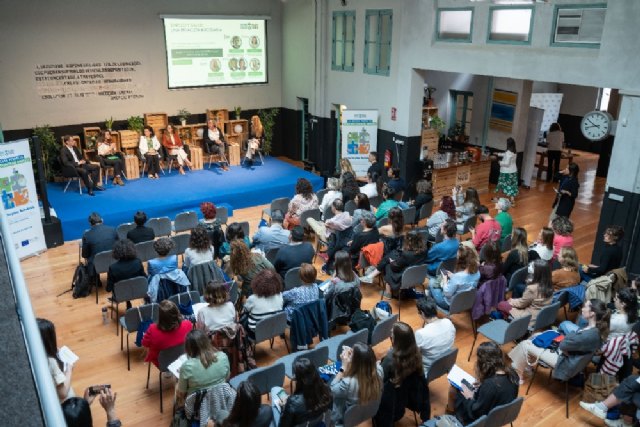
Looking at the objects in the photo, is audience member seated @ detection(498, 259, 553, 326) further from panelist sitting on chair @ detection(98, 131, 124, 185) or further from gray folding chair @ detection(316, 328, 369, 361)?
panelist sitting on chair @ detection(98, 131, 124, 185)

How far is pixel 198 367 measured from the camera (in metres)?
4.21

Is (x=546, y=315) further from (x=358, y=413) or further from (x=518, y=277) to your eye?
(x=358, y=413)

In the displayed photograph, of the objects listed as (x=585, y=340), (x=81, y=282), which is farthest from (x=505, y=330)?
(x=81, y=282)

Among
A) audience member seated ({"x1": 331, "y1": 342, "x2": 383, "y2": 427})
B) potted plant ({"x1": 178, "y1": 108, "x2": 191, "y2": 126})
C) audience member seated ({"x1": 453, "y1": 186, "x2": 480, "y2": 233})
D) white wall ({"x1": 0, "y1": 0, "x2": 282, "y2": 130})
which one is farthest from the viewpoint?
potted plant ({"x1": 178, "y1": 108, "x2": 191, "y2": 126})

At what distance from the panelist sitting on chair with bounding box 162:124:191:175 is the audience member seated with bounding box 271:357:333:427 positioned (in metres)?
10.2

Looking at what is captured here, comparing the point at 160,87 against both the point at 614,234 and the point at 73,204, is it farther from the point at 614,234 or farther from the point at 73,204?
the point at 614,234

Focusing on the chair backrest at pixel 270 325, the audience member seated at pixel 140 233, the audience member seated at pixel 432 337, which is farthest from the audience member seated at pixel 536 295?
the audience member seated at pixel 140 233

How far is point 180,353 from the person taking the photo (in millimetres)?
5090

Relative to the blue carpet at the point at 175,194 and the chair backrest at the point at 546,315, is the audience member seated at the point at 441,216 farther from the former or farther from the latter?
the blue carpet at the point at 175,194

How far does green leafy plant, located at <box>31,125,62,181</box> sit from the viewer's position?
1191 cm

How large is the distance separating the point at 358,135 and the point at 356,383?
29.3 ft

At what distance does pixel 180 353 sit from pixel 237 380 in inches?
28.8

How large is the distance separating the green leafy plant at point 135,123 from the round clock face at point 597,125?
971cm

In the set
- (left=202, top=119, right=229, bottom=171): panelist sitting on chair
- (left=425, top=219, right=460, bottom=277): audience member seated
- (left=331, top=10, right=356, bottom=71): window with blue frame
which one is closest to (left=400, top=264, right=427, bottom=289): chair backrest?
(left=425, top=219, right=460, bottom=277): audience member seated
